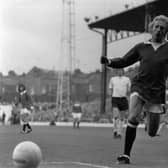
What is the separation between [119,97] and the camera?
47.2ft

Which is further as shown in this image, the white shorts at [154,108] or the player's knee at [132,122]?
the player's knee at [132,122]

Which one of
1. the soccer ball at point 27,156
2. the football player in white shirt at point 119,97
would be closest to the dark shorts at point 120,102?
the football player in white shirt at point 119,97

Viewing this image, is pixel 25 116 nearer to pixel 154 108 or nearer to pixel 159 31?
pixel 154 108

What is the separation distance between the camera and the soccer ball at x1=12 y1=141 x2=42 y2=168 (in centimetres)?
366

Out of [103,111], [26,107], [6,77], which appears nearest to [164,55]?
[26,107]

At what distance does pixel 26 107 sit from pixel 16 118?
55.8ft

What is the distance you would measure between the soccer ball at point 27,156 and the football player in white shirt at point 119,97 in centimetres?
1054

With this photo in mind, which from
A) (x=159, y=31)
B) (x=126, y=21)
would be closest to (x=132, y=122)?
(x=159, y=31)

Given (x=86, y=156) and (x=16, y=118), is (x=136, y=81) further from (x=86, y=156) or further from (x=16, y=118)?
(x=16, y=118)

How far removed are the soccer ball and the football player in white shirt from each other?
10.5m

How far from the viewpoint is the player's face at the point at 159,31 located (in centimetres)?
708

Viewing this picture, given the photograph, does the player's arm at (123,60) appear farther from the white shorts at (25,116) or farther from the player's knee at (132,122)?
the white shorts at (25,116)

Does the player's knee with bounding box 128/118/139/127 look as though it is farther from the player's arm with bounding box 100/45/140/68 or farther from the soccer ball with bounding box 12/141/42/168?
the soccer ball with bounding box 12/141/42/168

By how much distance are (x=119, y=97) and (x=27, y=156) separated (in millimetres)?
10729
